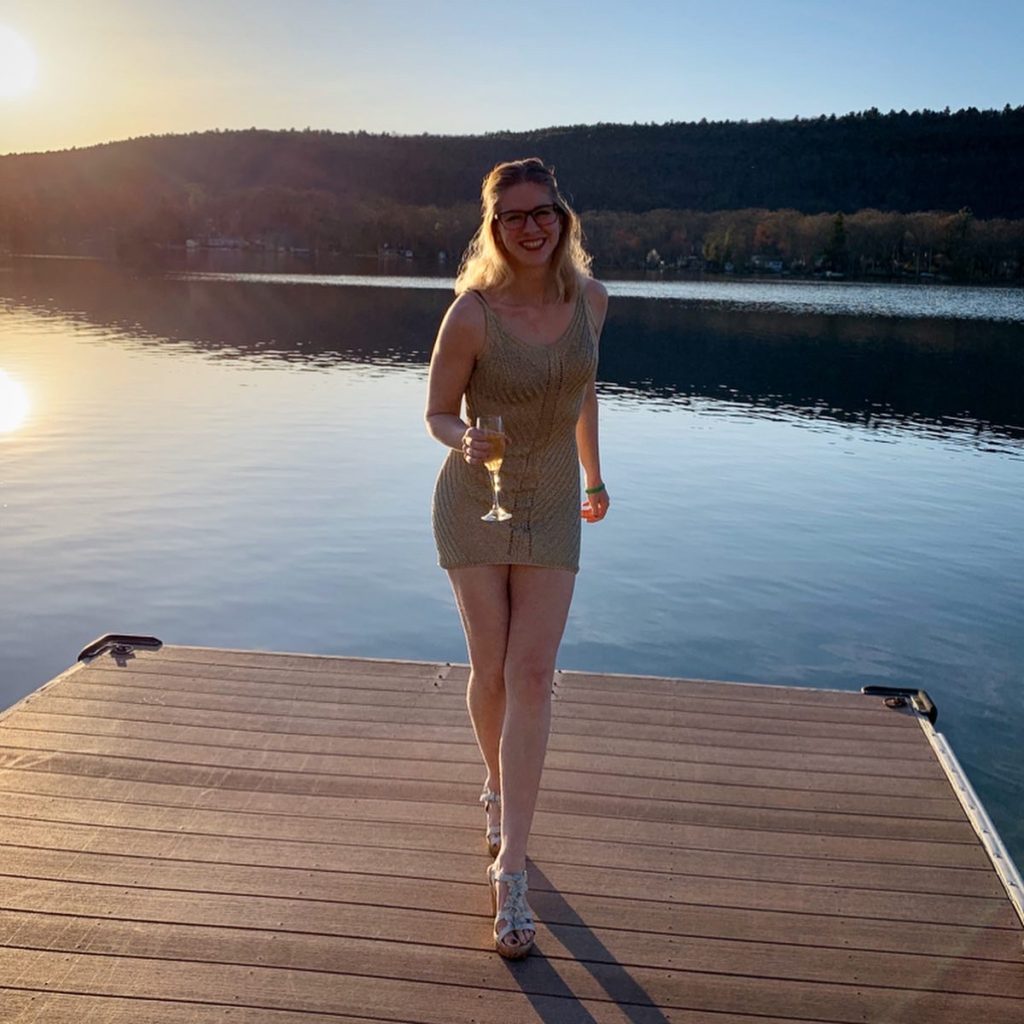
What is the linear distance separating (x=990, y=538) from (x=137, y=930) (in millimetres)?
9179

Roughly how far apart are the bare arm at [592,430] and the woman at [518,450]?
4cm

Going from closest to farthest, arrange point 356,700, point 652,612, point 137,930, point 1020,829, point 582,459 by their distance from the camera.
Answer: point 137,930
point 582,459
point 356,700
point 1020,829
point 652,612

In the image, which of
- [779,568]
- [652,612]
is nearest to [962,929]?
[652,612]

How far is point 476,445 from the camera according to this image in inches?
101

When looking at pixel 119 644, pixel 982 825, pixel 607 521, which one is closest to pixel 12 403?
pixel 607 521

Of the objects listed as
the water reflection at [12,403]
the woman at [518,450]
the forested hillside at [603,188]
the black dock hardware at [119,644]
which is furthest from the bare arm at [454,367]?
the forested hillside at [603,188]

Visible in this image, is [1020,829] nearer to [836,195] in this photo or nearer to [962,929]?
[962,929]

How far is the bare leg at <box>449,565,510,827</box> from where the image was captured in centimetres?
279

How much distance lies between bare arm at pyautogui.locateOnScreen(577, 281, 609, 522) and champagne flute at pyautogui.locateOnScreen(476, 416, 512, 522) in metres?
0.36

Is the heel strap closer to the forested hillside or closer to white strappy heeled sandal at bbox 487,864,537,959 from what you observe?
white strappy heeled sandal at bbox 487,864,537,959

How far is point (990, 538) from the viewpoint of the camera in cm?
1015

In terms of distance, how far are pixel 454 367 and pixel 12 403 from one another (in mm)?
14324

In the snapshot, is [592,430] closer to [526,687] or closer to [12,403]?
[526,687]

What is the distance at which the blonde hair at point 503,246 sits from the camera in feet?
8.85
